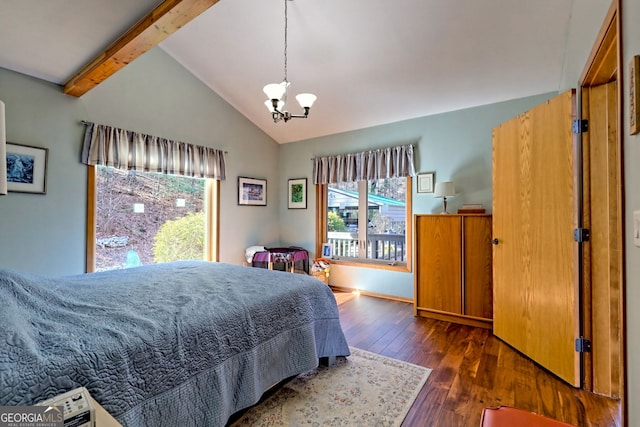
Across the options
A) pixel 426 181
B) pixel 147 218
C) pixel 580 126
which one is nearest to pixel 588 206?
pixel 580 126

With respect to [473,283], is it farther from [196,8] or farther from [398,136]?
[196,8]

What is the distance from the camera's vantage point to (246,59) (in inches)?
133

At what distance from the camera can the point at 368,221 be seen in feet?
14.6

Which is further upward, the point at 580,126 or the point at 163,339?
the point at 580,126

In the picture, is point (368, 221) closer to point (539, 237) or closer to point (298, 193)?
point (298, 193)

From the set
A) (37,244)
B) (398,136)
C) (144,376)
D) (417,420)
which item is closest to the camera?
(144,376)

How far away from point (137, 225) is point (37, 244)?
90 centimetres

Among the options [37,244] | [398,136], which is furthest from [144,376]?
[398,136]

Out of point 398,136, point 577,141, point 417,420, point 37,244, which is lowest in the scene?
point 417,420

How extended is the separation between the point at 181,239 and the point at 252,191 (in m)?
1.29

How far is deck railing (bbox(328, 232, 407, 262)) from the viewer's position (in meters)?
4.25

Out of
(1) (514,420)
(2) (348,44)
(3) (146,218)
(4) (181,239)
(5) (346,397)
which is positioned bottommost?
(5) (346,397)

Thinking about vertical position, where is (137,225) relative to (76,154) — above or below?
below

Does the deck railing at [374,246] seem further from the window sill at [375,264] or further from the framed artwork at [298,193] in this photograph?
the framed artwork at [298,193]
